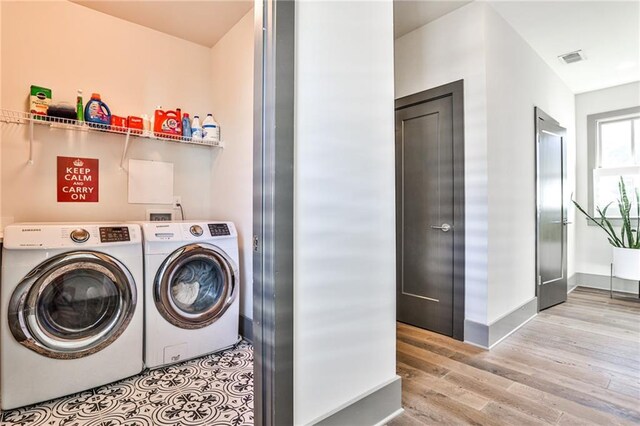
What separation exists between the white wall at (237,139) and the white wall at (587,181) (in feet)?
14.3

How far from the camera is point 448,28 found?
2.60 meters

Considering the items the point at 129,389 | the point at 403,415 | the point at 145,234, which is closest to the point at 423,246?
the point at 403,415

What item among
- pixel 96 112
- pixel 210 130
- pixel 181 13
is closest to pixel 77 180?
pixel 96 112

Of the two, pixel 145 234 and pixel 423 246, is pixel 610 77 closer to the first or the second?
pixel 423 246

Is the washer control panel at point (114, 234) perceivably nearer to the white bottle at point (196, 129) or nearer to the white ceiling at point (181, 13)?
the white bottle at point (196, 129)

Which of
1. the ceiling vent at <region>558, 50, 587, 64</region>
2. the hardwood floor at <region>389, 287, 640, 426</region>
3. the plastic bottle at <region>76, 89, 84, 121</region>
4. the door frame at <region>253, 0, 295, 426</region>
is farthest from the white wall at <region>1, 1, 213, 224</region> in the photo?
the ceiling vent at <region>558, 50, 587, 64</region>

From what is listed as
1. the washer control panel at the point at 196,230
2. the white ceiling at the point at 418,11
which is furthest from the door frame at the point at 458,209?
the washer control panel at the point at 196,230

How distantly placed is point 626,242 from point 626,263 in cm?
44

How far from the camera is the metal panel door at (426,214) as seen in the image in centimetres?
263

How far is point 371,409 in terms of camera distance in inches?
58.7

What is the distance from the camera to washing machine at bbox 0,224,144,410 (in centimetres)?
162

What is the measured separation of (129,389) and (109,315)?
432 millimetres

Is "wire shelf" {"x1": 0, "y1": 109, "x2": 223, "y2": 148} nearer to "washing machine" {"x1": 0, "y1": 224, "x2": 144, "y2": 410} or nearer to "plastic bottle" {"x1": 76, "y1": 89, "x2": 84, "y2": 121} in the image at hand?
"plastic bottle" {"x1": 76, "y1": 89, "x2": 84, "y2": 121}

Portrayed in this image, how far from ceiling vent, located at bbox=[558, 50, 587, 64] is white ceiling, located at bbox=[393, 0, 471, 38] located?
161cm
